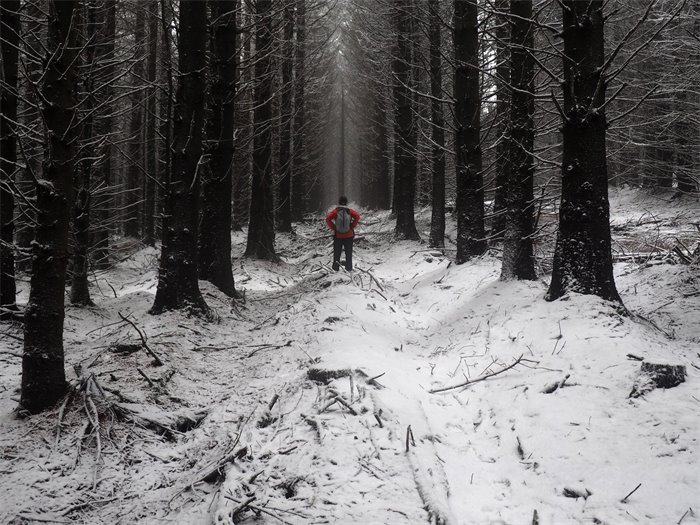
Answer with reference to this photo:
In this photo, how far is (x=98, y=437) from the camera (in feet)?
12.9

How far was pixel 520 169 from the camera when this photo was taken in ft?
26.1

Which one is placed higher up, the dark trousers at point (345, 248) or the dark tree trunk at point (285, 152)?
the dark tree trunk at point (285, 152)

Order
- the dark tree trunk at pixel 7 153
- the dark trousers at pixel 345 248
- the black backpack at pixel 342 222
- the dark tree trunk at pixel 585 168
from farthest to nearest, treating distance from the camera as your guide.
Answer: the dark trousers at pixel 345 248 → the black backpack at pixel 342 222 → the dark tree trunk at pixel 7 153 → the dark tree trunk at pixel 585 168

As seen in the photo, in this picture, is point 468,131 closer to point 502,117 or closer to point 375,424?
point 502,117

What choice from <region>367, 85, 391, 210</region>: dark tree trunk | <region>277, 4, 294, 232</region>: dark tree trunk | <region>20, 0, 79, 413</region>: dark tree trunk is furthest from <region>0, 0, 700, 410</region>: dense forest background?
<region>367, 85, 391, 210</region>: dark tree trunk

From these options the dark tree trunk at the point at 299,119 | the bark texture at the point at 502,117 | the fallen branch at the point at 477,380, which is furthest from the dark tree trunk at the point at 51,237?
the dark tree trunk at the point at 299,119

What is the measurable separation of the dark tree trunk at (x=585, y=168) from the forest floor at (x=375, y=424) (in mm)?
384

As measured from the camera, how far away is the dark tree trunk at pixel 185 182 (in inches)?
299

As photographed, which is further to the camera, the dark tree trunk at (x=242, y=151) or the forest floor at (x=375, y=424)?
the dark tree trunk at (x=242, y=151)

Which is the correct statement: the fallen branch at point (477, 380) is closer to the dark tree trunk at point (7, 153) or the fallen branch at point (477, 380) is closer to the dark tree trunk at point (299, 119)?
the dark tree trunk at point (7, 153)

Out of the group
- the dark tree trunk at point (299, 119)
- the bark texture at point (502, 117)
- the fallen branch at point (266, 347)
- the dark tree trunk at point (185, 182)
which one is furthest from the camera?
the dark tree trunk at point (299, 119)

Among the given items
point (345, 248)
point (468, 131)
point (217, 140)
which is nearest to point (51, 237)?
point (217, 140)

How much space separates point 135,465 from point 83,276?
19.7ft

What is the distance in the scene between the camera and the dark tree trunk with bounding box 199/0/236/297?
375 inches
